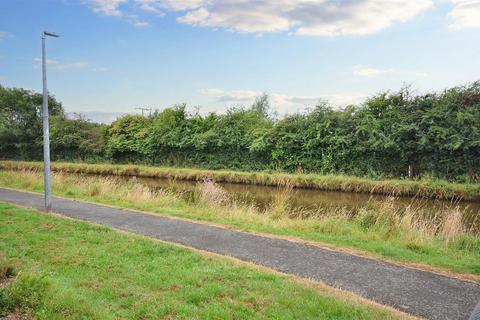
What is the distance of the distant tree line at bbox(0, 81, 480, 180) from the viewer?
22.6 meters

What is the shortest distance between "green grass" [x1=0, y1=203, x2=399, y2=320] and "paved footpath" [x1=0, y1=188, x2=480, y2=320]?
0.70 m

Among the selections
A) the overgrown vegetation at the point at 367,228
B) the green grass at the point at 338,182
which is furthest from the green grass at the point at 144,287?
the green grass at the point at 338,182

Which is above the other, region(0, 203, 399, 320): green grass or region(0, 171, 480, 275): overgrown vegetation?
region(0, 203, 399, 320): green grass

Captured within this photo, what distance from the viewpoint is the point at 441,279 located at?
643cm

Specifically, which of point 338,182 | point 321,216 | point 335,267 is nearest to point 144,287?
point 335,267

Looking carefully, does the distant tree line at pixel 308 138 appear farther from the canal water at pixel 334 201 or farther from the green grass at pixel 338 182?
the canal water at pixel 334 201

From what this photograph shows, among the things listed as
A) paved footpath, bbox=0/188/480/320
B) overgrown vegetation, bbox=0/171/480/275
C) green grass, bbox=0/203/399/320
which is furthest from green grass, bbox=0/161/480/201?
green grass, bbox=0/203/399/320

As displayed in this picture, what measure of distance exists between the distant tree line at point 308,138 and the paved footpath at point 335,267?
17.1 m

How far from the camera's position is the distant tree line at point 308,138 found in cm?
2258

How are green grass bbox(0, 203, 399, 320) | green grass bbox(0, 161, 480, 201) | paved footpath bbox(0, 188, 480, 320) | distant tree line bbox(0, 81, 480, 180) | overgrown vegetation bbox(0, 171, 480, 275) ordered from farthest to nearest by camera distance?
distant tree line bbox(0, 81, 480, 180)
green grass bbox(0, 161, 480, 201)
overgrown vegetation bbox(0, 171, 480, 275)
paved footpath bbox(0, 188, 480, 320)
green grass bbox(0, 203, 399, 320)

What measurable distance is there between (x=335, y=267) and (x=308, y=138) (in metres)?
21.0

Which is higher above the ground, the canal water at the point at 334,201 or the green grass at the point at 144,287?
the green grass at the point at 144,287

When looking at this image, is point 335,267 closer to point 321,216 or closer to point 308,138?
point 321,216

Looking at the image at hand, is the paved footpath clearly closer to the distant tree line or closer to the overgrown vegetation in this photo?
the overgrown vegetation
